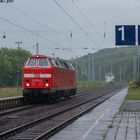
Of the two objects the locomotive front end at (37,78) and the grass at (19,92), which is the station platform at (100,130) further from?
the grass at (19,92)

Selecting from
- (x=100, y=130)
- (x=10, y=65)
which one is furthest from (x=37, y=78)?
(x=10, y=65)

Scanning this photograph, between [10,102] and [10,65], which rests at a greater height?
[10,65]

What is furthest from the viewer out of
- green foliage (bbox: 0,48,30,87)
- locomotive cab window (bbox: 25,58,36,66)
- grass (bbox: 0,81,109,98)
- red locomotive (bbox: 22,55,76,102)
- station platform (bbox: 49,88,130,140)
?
green foliage (bbox: 0,48,30,87)

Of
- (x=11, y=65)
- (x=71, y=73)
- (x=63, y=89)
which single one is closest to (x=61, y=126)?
→ (x=63, y=89)

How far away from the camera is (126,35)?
1208 inches

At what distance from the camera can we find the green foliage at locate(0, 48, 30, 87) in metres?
108

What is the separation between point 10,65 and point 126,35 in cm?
8716

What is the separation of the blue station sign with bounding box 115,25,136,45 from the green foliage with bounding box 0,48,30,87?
230 feet

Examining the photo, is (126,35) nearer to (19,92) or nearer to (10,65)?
(19,92)

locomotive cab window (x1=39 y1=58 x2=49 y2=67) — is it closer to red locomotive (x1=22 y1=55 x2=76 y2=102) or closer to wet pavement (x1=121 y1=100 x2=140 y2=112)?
red locomotive (x1=22 y1=55 x2=76 y2=102)

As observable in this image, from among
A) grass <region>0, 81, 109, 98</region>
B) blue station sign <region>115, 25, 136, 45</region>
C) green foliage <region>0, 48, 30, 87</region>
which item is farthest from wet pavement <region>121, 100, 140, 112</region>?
green foliage <region>0, 48, 30, 87</region>

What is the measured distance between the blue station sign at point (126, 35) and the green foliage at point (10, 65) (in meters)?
70.1

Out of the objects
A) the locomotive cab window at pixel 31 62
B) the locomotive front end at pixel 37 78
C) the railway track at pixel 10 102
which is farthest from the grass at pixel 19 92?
the locomotive front end at pixel 37 78

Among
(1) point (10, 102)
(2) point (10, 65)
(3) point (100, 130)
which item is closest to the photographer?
(3) point (100, 130)
